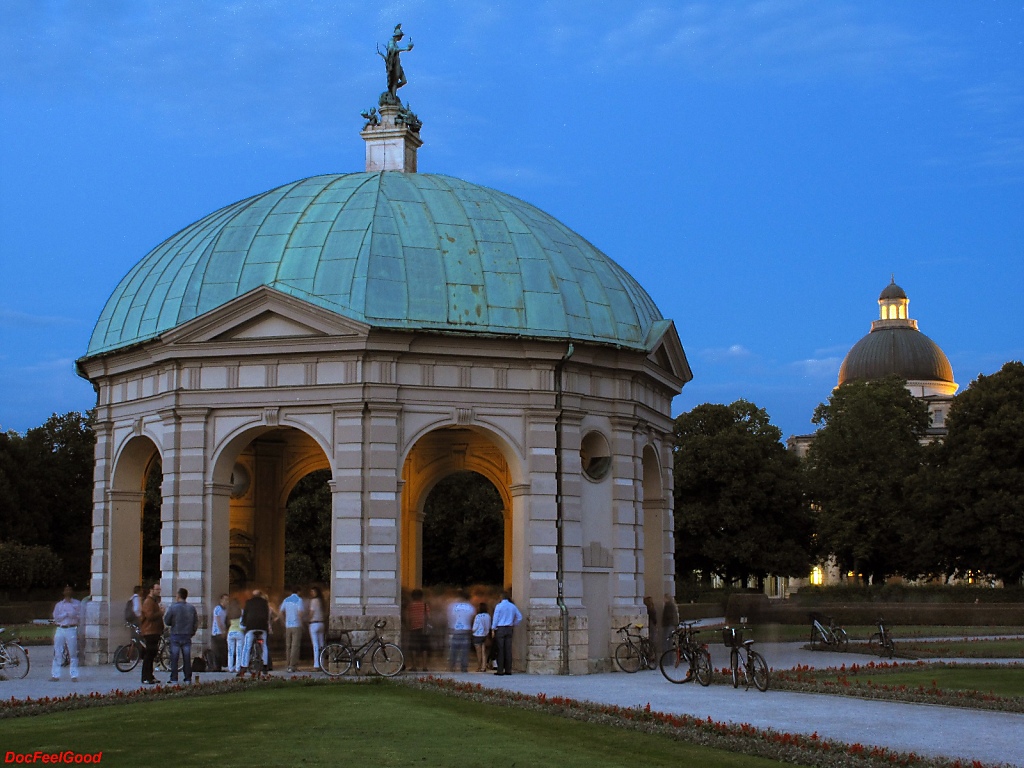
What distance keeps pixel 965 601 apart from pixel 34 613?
1762 inches

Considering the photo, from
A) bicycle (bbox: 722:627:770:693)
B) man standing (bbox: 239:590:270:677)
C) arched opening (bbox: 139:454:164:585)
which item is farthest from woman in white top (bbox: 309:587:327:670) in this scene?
arched opening (bbox: 139:454:164:585)

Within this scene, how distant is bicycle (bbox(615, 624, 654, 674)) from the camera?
113ft

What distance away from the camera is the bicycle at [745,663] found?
27547 millimetres

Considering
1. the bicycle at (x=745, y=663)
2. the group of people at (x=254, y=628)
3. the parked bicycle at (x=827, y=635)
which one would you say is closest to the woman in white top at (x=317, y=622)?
the group of people at (x=254, y=628)

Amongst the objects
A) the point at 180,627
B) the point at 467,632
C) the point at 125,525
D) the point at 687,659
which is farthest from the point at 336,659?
the point at 125,525

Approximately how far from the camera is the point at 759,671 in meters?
27.6

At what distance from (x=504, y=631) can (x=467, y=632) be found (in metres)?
1.17

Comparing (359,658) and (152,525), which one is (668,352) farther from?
(152,525)

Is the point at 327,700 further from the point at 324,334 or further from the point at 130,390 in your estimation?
the point at 130,390

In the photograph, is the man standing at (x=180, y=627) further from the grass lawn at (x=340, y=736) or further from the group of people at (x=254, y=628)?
the grass lawn at (x=340, y=736)

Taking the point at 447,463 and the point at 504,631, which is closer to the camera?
the point at 504,631

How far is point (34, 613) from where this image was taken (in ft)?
216

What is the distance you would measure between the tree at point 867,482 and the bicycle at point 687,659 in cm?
4766

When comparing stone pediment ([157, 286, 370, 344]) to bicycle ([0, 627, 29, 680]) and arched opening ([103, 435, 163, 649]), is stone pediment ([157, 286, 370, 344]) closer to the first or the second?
arched opening ([103, 435, 163, 649])
